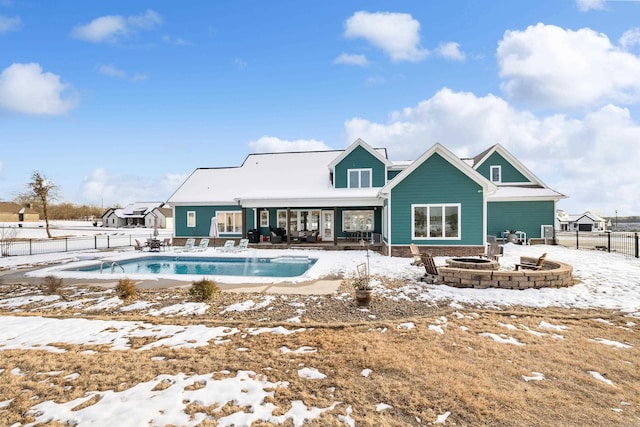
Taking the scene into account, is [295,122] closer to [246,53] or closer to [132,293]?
[246,53]

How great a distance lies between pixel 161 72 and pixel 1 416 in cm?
1996

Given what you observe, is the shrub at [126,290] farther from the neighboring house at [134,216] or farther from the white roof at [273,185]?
the neighboring house at [134,216]

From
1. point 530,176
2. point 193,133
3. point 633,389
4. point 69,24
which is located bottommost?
point 633,389

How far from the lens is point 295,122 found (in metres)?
24.5

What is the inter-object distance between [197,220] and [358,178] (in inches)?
493

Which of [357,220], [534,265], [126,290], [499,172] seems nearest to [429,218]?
[534,265]

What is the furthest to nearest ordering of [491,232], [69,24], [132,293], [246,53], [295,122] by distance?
[295,122]
[491,232]
[246,53]
[69,24]
[132,293]

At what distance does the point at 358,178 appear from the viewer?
21.9 meters

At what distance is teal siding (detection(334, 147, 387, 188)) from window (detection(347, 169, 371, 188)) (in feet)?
0.74

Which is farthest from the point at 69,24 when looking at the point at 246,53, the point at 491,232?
the point at 491,232

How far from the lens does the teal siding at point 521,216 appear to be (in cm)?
2158

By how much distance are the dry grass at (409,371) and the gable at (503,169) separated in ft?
66.0

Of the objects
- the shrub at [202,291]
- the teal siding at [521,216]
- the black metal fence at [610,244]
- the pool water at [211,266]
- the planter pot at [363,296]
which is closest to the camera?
the planter pot at [363,296]

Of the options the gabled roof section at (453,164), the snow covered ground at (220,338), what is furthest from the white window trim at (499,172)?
the snow covered ground at (220,338)
